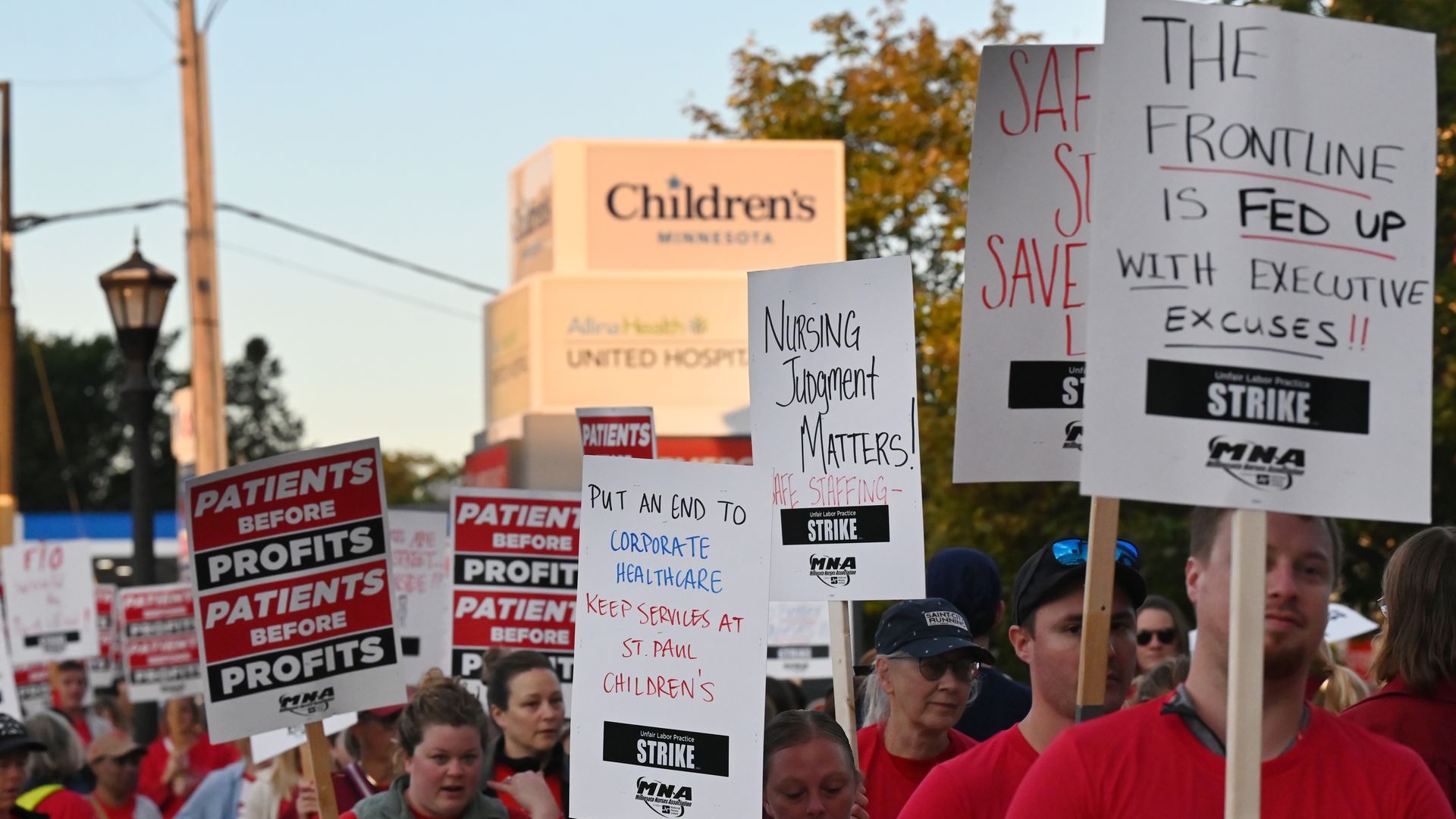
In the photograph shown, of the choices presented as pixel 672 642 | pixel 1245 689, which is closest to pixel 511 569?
pixel 672 642

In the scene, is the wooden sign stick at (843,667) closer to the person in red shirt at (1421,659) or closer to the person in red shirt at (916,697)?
the person in red shirt at (916,697)

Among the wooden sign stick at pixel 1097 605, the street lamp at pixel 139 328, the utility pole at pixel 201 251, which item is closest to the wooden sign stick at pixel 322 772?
the wooden sign stick at pixel 1097 605

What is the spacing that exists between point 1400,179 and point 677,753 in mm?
2415

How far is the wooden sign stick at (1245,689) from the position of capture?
9.96 feet

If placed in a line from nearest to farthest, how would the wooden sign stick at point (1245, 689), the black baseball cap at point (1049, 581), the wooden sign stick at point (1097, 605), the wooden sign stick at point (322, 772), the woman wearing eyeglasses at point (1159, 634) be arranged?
1. the wooden sign stick at point (1245, 689)
2. the wooden sign stick at point (1097, 605)
3. the black baseball cap at point (1049, 581)
4. the wooden sign stick at point (322, 772)
5. the woman wearing eyeglasses at point (1159, 634)

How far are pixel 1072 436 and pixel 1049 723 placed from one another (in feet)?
2.81

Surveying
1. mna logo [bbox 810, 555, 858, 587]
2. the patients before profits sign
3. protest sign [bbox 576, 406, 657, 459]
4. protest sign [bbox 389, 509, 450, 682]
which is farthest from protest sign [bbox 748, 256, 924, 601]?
protest sign [bbox 389, 509, 450, 682]

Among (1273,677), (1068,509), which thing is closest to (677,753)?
(1273,677)

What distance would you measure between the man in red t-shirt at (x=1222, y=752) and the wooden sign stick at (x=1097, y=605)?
0.75 meters

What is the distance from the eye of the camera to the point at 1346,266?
3.38 metres

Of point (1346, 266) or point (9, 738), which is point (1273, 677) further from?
point (9, 738)

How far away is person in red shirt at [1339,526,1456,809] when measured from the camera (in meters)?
4.31

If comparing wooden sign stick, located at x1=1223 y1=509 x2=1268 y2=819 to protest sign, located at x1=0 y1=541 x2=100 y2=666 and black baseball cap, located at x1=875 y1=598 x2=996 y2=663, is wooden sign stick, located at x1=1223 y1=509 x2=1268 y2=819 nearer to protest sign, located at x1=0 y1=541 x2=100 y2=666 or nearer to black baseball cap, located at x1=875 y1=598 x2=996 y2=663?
black baseball cap, located at x1=875 y1=598 x2=996 y2=663

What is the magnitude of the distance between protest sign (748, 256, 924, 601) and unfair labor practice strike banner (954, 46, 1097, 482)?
0.46 m
